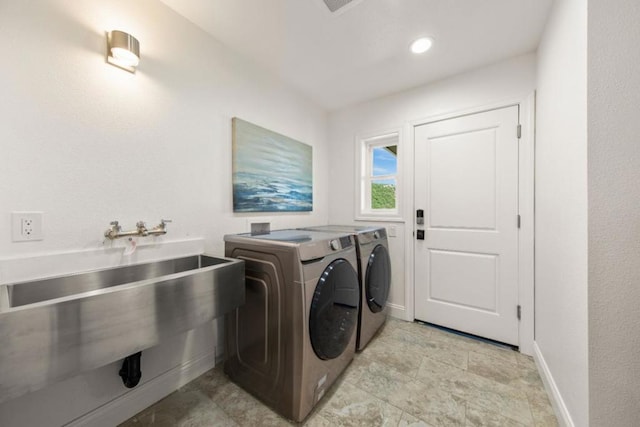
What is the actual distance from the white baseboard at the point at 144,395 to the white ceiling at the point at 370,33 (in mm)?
2244

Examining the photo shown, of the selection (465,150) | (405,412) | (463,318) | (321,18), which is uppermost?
(321,18)

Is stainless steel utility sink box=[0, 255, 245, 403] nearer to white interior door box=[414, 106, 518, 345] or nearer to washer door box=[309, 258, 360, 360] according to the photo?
washer door box=[309, 258, 360, 360]

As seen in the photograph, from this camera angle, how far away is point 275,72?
214 cm

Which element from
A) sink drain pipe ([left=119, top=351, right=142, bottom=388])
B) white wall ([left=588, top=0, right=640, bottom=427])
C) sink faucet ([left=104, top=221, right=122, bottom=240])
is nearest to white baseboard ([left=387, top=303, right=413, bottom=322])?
white wall ([left=588, top=0, right=640, bottom=427])

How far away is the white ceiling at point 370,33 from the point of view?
146cm

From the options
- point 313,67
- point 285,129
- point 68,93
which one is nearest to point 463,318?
point 285,129

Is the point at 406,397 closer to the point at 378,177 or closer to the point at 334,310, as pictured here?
the point at 334,310

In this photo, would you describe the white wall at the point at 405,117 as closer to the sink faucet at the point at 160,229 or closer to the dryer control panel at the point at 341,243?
the dryer control panel at the point at 341,243

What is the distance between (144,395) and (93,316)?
90 centimetres

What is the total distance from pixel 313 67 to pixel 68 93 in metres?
1.62

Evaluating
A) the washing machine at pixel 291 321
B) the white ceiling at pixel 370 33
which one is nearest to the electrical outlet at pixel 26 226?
the washing machine at pixel 291 321

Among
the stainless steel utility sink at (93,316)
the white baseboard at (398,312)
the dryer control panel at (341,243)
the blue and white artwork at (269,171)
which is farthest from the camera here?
the white baseboard at (398,312)

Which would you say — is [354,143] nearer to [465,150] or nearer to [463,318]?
[465,150]

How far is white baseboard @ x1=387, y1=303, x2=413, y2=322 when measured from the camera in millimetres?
2412
